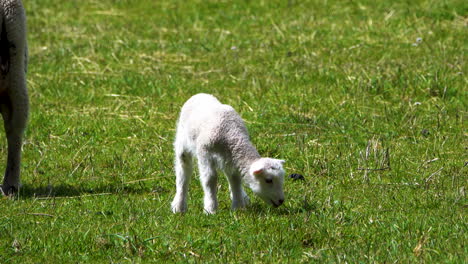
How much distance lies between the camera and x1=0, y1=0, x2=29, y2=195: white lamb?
7.70m

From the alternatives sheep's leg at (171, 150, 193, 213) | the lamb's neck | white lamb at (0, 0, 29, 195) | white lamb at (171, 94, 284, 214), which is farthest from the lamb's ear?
white lamb at (0, 0, 29, 195)

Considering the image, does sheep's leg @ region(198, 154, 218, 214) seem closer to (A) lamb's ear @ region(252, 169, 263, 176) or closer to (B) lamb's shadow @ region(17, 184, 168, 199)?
(A) lamb's ear @ region(252, 169, 263, 176)

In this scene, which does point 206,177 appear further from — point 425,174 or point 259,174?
point 425,174

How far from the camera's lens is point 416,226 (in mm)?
6480

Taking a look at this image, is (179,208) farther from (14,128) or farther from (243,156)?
(14,128)

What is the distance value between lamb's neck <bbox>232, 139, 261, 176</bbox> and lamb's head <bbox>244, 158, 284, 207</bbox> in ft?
0.25

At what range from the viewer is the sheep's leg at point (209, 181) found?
698 centimetres

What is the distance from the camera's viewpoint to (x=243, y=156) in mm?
6941

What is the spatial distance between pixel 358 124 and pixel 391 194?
2.43 metres

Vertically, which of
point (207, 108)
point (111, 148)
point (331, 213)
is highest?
point (207, 108)

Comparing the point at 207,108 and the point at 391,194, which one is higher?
the point at 207,108

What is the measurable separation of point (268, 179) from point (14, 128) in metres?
2.50

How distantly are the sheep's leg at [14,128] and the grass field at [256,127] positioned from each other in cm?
29

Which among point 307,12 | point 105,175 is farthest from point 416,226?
point 307,12
